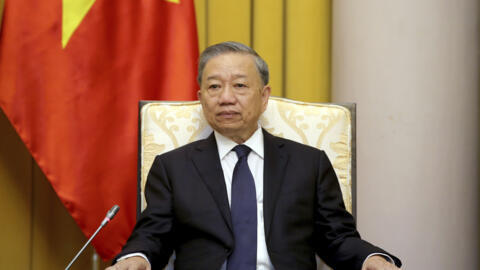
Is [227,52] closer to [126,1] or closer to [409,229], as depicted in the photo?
[126,1]

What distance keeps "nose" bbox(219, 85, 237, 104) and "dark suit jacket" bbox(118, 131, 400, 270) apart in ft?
0.58

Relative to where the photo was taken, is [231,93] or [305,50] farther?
[305,50]

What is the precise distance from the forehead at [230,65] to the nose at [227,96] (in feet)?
0.17

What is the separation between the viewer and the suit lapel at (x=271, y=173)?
1607mm

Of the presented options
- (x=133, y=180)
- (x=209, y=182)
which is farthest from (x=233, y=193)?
(x=133, y=180)

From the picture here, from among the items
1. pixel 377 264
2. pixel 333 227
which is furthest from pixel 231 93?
pixel 377 264

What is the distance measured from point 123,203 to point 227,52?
905 mm

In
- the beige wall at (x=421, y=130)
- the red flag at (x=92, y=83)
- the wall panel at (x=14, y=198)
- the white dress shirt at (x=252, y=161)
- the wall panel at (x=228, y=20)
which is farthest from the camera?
the wall panel at (x=228, y=20)

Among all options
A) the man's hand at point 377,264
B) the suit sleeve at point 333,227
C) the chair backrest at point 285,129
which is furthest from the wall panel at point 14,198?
the man's hand at point 377,264

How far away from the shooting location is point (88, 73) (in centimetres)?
219

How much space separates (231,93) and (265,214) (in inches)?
16.1

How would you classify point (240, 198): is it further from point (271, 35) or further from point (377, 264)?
point (271, 35)

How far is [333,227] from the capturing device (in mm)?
1602

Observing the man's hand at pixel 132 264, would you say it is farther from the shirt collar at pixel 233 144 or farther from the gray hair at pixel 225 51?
the gray hair at pixel 225 51
